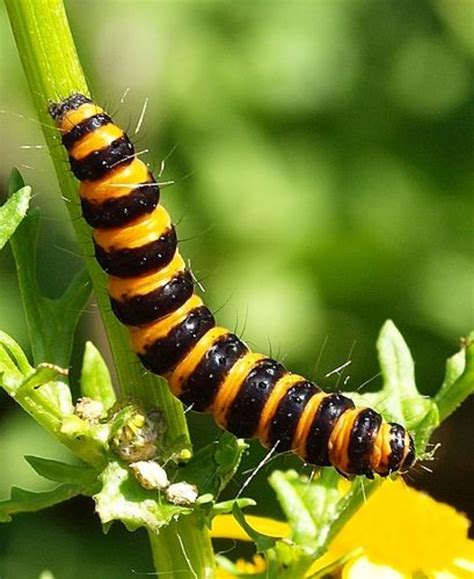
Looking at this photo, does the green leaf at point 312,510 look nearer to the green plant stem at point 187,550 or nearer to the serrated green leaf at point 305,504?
the serrated green leaf at point 305,504

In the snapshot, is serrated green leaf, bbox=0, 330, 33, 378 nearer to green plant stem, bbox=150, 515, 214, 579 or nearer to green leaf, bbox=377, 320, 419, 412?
green plant stem, bbox=150, 515, 214, 579

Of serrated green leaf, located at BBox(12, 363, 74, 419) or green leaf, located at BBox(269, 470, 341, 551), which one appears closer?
serrated green leaf, located at BBox(12, 363, 74, 419)

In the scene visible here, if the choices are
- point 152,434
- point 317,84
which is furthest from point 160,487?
point 317,84

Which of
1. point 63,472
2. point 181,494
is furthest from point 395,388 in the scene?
point 63,472

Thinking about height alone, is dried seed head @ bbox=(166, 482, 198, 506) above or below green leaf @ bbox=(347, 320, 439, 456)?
above

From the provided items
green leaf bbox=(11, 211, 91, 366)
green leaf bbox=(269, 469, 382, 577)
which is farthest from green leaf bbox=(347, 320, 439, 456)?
green leaf bbox=(11, 211, 91, 366)

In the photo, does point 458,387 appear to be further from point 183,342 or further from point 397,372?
point 183,342
